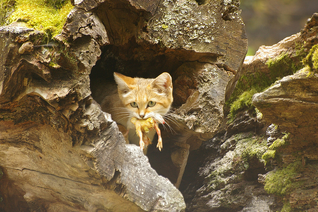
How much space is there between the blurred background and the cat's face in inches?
84.2

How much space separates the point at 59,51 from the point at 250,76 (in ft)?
7.38

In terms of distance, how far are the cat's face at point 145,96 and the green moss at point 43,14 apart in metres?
0.78

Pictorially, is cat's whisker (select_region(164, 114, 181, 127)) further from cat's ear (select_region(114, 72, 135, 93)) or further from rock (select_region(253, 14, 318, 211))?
rock (select_region(253, 14, 318, 211))

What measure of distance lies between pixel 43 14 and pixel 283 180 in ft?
7.77

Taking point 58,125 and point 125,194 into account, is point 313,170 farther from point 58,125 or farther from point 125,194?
point 58,125

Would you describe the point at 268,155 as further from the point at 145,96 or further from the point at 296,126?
the point at 145,96

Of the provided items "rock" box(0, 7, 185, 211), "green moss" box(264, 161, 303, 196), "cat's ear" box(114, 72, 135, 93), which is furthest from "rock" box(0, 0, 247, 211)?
"green moss" box(264, 161, 303, 196)

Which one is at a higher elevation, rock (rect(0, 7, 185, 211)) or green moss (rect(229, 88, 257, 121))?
green moss (rect(229, 88, 257, 121))

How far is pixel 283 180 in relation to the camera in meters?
2.28

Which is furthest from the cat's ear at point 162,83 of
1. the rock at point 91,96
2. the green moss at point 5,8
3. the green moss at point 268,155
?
the green moss at point 5,8

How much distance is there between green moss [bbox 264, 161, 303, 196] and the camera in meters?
2.25

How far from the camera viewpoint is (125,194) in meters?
2.04

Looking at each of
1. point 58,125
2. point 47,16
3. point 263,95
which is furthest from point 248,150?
point 47,16

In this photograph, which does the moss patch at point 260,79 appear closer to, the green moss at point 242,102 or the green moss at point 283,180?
the green moss at point 242,102
